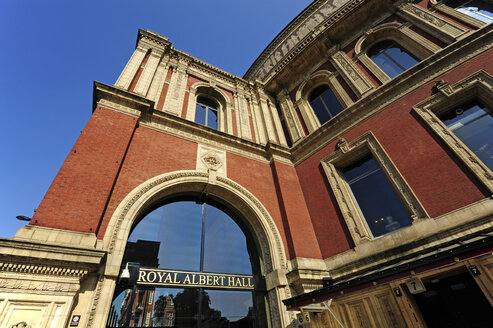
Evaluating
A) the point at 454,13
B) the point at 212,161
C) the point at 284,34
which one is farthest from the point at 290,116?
the point at 454,13

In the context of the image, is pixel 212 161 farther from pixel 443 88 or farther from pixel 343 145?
pixel 443 88

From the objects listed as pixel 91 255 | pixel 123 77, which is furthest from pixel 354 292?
pixel 123 77

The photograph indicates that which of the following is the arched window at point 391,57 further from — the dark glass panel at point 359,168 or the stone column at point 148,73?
the stone column at point 148,73

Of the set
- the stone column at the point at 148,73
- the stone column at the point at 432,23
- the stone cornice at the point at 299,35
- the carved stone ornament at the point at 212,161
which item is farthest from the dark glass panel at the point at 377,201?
the stone column at the point at 148,73

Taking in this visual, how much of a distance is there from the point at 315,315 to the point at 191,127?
774 centimetres

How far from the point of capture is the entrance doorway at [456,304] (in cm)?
520

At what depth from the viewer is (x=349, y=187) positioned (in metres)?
9.14

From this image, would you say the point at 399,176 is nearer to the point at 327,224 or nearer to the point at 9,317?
the point at 327,224

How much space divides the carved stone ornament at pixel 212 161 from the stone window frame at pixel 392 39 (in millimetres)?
7847

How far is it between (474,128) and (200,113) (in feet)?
35.8

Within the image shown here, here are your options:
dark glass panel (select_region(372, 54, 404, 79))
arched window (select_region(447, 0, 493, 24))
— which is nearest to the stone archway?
dark glass panel (select_region(372, 54, 404, 79))

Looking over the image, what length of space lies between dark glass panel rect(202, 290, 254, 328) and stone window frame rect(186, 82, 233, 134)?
7.14m

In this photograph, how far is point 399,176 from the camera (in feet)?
24.5

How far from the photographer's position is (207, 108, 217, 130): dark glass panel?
12047 mm
